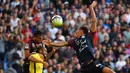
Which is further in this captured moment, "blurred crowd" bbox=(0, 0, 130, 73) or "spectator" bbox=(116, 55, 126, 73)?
"spectator" bbox=(116, 55, 126, 73)

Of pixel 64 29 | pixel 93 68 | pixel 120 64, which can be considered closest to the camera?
pixel 93 68

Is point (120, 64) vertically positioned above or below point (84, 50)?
below

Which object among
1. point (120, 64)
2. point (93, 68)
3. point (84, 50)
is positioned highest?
point (84, 50)

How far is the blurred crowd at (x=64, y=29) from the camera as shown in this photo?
2161cm

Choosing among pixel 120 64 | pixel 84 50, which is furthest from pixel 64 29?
pixel 84 50

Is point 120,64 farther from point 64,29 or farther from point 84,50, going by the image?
point 84,50

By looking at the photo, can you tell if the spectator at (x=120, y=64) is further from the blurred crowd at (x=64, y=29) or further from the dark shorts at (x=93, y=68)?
the dark shorts at (x=93, y=68)

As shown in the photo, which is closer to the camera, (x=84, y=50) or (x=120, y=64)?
(x=84, y=50)

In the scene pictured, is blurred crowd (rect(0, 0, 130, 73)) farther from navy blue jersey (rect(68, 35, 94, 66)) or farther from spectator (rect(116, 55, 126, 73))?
navy blue jersey (rect(68, 35, 94, 66))

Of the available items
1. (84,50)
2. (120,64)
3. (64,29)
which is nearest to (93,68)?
(84,50)

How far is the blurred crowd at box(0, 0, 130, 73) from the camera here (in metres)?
21.6

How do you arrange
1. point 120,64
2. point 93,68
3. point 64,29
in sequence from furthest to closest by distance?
point 64,29 < point 120,64 < point 93,68

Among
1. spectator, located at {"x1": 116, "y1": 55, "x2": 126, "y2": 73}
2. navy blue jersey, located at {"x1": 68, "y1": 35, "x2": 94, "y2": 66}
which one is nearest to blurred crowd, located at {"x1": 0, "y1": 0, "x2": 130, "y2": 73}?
spectator, located at {"x1": 116, "y1": 55, "x2": 126, "y2": 73}

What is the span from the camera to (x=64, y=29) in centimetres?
2338
